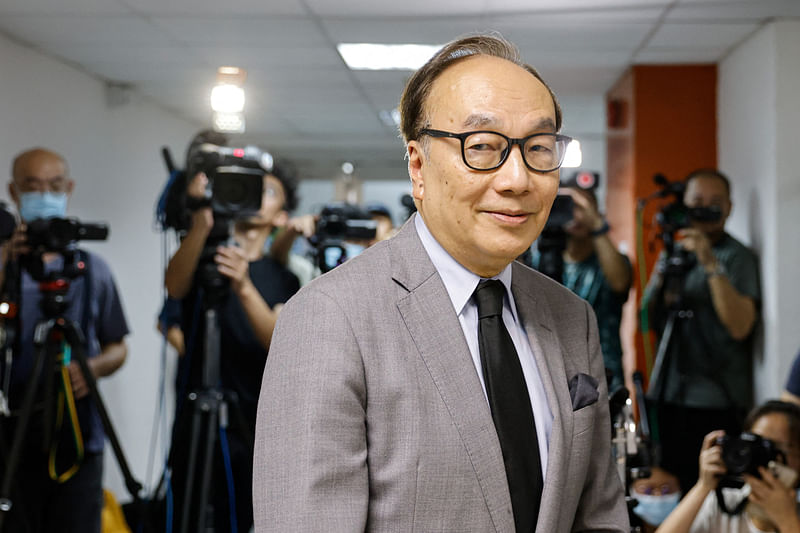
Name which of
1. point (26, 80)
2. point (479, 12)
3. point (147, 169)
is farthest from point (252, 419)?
point (147, 169)

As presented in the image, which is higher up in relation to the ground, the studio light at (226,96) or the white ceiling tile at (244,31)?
the white ceiling tile at (244,31)

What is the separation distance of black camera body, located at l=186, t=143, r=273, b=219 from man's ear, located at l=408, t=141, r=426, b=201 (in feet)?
4.20

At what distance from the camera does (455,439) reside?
0.92 m

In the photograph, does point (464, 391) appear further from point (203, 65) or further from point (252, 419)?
point (203, 65)

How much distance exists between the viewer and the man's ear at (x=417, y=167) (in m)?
1.04

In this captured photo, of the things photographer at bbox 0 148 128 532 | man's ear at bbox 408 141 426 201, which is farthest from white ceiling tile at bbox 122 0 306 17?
man's ear at bbox 408 141 426 201

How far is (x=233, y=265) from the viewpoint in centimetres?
230

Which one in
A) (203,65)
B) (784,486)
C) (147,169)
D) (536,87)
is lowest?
(784,486)

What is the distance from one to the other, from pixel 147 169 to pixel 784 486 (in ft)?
14.2

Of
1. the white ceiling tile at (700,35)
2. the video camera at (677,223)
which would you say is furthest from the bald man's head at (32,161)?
the white ceiling tile at (700,35)

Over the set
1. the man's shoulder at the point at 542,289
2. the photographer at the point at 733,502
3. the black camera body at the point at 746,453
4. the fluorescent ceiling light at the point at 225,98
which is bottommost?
the photographer at the point at 733,502

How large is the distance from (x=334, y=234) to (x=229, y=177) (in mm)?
441

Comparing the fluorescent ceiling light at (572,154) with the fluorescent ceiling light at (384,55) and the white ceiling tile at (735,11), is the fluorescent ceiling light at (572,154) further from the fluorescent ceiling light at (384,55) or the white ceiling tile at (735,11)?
the fluorescent ceiling light at (384,55)

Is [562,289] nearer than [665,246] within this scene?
Yes
